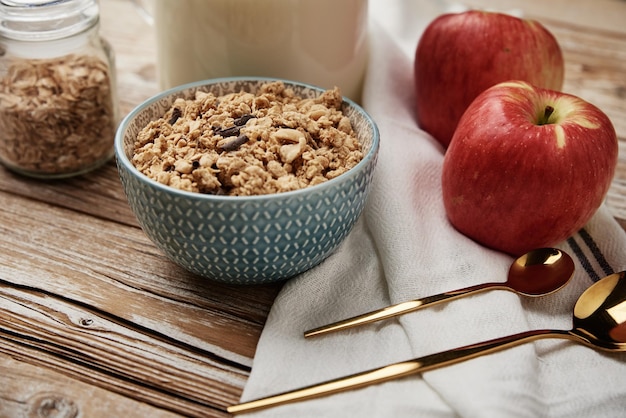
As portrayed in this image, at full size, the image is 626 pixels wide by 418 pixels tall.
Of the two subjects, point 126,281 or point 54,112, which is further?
point 54,112

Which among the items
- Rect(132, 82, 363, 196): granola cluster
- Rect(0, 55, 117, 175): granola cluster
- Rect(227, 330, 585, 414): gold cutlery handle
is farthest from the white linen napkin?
Rect(0, 55, 117, 175): granola cluster

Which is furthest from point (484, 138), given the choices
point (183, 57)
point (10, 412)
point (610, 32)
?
point (610, 32)

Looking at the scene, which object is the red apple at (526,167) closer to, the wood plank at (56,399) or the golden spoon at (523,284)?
the golden spoon at (523,284)

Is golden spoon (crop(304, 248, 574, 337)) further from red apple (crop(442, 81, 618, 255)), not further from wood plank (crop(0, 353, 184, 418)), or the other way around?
wood plank (crop(0, 353, 184, 418))

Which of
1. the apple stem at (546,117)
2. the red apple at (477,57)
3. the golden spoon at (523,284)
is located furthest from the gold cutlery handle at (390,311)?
the red apple at (477,57)

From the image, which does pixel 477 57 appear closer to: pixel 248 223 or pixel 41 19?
pixel 248 223

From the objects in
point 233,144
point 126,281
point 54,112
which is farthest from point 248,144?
point 54,112

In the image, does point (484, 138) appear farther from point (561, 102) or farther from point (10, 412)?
point (10, 412)
